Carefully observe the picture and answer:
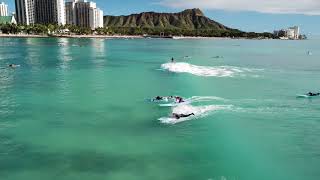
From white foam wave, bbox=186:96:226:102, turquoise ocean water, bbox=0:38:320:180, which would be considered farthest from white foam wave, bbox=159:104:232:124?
white foam wave, bbox=186:96:226:102

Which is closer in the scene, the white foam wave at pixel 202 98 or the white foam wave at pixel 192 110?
the white foam wave at pixel 192 110

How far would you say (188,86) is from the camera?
65062mm

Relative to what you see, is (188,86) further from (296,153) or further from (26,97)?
(296,153)

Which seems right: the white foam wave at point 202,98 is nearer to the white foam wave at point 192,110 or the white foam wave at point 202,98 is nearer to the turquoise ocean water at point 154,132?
the turquoise ocean water at point 154,132

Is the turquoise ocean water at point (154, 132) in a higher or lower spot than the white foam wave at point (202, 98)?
lower

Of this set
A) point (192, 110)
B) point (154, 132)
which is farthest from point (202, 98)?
point (154, 132)

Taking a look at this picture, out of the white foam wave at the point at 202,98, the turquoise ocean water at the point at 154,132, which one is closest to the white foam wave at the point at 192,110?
the turquoise ocean water at the point at 154,132

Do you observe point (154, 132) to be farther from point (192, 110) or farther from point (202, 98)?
point (202, 98)

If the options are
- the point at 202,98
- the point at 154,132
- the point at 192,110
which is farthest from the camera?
the point at 202,98

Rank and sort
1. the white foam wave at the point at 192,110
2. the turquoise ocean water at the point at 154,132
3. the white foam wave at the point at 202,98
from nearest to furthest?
the turquoise ocean water at the point at 154,132 → the white foam wave at the point at 192,110 → the white foam wave at the point at 202,98

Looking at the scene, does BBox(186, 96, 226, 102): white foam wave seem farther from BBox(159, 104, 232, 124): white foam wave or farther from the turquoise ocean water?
BBox(159, 104, 232, 124): white foam wave

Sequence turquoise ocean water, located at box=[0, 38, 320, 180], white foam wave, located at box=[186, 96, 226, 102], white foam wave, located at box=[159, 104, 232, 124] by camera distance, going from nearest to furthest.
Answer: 1. turquoise ocean water, located at box=[0, 38, 320, 180]
2. white foam wave, located at box=[159, 104, 232, 124]
3. white foam wave, located at box=[186, 96, 226, 102]

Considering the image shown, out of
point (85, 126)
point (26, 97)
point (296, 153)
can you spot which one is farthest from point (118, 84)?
point (296, 153)

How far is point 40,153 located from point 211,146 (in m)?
15.7
